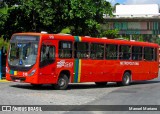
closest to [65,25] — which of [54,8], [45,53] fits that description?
[54,8]

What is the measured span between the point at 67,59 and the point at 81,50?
119 centimetres

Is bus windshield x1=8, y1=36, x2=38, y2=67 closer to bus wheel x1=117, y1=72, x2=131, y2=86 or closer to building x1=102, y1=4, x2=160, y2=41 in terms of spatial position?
bus wheel x1=117, y1=72, x2=131, y2=86

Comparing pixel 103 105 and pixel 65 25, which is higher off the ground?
pixel 65 25

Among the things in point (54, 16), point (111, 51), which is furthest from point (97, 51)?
point (54, 16)

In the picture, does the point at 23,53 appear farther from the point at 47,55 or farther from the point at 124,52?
the point at 124,52

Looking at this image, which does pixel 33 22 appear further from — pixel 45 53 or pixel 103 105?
pixel 103 105

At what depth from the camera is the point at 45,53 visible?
18828 millimetres

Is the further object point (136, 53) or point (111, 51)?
point (136, 53)

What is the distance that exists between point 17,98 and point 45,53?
4.46 meters

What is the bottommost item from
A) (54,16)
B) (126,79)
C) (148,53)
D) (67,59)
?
(126,79)

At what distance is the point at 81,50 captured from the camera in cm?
2077

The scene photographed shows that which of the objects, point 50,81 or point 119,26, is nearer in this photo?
point 50,81

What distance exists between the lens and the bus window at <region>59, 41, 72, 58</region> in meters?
19.6

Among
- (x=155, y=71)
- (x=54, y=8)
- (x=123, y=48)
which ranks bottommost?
(x=155, y=71)
